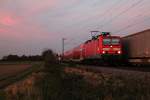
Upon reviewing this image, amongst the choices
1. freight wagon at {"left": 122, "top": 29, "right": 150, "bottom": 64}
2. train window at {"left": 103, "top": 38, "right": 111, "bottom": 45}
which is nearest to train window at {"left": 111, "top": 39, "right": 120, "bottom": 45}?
train window at {"left": 103, "top": 38, "right": 111, "bottom": 45}

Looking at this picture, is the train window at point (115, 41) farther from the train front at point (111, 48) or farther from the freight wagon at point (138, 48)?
the freight wagon at point (138, 48)

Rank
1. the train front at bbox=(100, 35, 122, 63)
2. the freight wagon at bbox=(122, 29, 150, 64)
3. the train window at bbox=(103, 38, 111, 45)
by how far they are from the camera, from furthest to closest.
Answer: the train window at bbox=(103, 38, 111, 45)
the train front at bbox=(100, 35, 122, 63)
the freight wagon at bbox=(122, 29, 150, 64)

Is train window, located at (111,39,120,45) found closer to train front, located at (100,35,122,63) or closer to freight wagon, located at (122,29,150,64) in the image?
train front, located at (100,35,122,63)

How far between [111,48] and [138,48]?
4.77m

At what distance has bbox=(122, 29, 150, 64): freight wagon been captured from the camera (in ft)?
105

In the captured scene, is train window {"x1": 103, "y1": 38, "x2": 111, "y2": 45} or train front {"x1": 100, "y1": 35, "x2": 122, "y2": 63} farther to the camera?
train window {"x1": 103, "y1": 38, "x2": 111, "y2": 45}

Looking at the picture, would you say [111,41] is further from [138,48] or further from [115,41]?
[138,48]

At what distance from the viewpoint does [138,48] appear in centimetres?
3491

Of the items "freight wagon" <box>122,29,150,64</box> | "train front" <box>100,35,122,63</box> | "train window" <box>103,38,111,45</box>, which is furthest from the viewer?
"train window" <box>103,38,111,45</box>

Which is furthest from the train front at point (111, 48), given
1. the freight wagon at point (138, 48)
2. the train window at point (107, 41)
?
the freight wagon at point (138, 48)

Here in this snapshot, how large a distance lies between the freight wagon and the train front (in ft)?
4.69

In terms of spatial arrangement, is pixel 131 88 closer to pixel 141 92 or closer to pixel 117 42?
pixel 141 92

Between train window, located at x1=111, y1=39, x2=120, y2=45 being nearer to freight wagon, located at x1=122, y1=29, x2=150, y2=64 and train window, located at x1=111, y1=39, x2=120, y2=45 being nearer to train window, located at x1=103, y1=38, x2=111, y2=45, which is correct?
train window, located at x1=103, y1=38, x2=111, y2=45

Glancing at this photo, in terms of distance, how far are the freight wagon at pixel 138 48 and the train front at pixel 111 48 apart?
1.43 m
